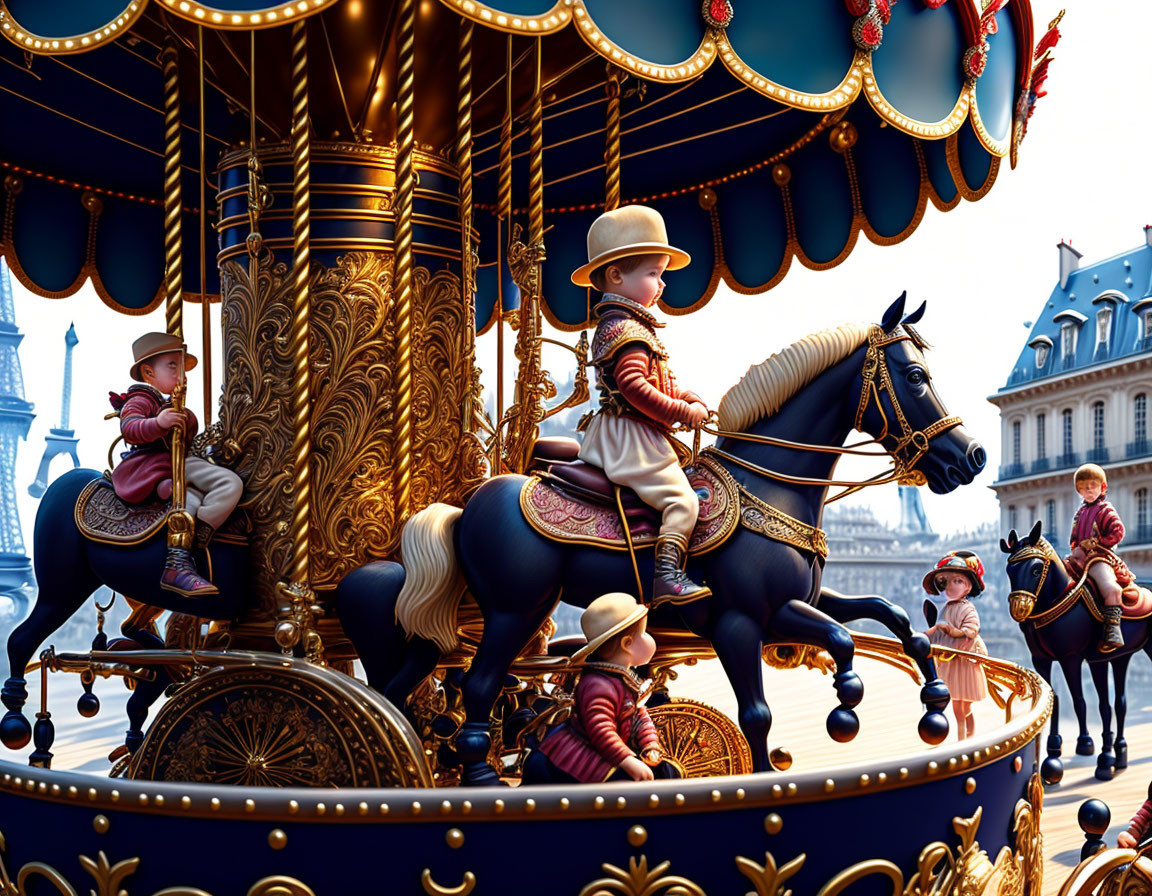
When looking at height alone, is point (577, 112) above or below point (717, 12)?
above

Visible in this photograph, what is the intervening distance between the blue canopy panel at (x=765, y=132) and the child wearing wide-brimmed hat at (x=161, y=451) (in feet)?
6.34

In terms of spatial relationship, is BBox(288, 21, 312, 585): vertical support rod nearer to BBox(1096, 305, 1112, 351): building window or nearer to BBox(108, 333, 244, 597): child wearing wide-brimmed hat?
BBox(108, 333, 244, 597): child wearing wide-brimmed hat

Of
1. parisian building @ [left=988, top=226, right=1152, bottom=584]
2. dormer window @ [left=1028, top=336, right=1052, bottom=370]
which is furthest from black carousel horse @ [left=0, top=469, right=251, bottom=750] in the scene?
dormer window @ [left=1028, top=336, right=1052, bottom=370]

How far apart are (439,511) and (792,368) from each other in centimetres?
149

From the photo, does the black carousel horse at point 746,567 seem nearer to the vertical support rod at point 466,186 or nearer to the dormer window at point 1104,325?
the vertical support rod at point 466,186

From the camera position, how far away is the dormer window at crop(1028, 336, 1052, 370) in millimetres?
28391

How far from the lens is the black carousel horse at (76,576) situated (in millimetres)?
4914

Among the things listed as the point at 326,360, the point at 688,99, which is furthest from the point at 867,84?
the point at 326,360

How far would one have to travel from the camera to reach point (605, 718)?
12.8 feet

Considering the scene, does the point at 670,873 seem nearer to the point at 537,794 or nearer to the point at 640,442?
the point at 537,794

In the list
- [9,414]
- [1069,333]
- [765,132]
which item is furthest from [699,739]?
[1069,333]

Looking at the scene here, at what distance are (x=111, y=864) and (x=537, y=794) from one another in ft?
4.41

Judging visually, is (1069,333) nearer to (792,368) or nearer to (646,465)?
(792,368)

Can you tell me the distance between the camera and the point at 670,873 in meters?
3.61
